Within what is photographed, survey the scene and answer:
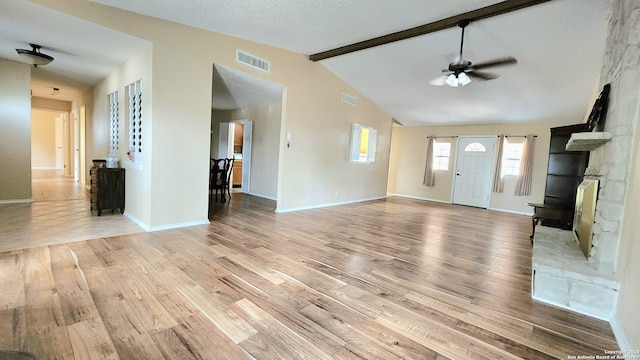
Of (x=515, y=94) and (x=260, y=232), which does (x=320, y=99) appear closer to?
(x=260, y=232)

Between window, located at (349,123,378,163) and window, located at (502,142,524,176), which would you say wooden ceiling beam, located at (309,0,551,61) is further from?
window, located at (502,142,524,176)

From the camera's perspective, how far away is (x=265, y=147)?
24.0ft

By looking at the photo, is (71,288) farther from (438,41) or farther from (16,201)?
(438,41)

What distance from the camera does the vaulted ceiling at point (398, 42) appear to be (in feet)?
11.1

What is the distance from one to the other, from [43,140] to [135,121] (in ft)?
34.4

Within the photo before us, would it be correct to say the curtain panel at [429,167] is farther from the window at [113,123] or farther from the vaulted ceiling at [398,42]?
the window at [113,123]

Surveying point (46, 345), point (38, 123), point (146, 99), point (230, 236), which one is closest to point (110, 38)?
point (146, 99)

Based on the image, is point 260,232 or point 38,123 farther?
point 38,123

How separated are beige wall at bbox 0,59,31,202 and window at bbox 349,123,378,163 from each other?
6537 mm

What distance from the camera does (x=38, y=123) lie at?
10.8m

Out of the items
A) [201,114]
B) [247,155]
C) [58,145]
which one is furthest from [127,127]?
[58,145]

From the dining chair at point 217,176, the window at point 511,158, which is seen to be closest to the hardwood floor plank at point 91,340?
the dining chair at point 217,176

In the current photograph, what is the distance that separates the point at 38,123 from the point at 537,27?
15640mm

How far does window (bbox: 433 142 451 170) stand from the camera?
8.54 meters
